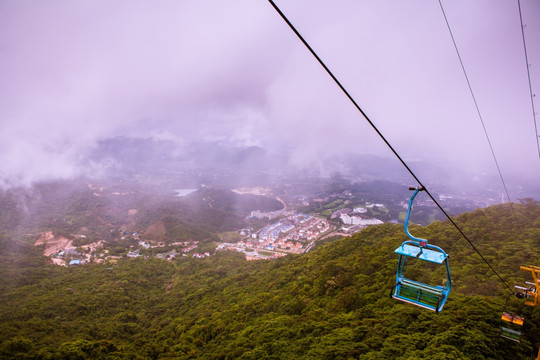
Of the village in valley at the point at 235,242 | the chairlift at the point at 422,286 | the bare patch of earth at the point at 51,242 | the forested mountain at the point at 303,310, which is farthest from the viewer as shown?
the village in valley at the point at 235,242

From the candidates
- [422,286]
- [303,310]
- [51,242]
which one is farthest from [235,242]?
[422,286]

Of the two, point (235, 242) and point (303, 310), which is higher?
point (303, 310)

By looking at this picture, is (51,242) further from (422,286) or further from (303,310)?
(422,286)

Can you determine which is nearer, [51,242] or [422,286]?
[422,286]

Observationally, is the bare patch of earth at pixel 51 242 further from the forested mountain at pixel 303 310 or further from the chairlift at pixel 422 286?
the chairlift at pixel 422 286

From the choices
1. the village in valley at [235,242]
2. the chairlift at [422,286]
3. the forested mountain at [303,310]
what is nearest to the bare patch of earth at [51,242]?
the village in valley at [235,242]

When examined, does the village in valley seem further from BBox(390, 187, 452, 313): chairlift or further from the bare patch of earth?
BBox(390, 187, 452, 313): chairlift

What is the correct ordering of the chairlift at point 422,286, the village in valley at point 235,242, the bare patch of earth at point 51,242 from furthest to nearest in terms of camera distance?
the village in valley at point 235,242
the bare patch of earth at point 51,242
the chairlift at point 422,286

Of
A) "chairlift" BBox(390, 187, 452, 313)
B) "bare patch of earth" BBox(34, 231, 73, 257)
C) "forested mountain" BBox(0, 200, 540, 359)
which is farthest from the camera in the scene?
"bare patch of earth" BBox(34, 231, 73, 257)

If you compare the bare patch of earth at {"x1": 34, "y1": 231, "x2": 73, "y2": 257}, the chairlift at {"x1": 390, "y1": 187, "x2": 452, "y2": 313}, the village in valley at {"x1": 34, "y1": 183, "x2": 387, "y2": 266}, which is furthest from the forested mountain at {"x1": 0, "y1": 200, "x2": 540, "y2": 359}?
the bare patch of earth at {"x1": 34, "y1": 231, "x2": 73, "y2": 257}

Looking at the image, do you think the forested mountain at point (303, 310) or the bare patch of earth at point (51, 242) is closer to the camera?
the forested mountain at point (303, 310)
